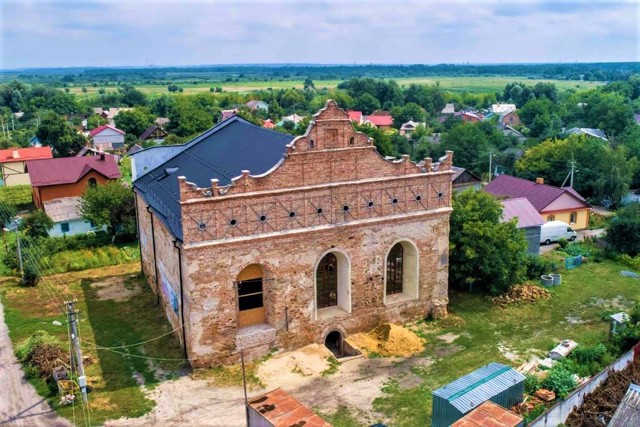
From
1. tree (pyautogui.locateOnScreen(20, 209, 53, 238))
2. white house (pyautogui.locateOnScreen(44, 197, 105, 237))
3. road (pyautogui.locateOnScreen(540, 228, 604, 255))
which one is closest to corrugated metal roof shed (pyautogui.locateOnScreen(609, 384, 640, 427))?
road (pyautogui.locateOnScreen(540, 228, 604, 255))

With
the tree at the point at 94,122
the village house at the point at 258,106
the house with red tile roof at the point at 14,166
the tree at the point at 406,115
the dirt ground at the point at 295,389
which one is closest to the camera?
the dirt ground at the point at 295,389

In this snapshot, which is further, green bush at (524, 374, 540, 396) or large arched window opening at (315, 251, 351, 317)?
large arched window opening at (315, 251, 351, 317)

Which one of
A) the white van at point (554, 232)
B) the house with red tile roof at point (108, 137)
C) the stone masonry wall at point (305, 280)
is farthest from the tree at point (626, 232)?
the house with red tile roof at point (108, 137)

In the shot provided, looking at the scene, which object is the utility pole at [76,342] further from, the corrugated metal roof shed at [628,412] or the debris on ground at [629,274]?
the debris on ground at [629,274]

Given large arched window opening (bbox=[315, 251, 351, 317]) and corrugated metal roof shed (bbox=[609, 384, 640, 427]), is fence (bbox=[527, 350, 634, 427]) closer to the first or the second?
corrugated metal roof shed (bbox=[609, 384, 640, 427])

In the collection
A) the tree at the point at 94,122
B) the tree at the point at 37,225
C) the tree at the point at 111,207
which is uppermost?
the tree at the point at 94,122

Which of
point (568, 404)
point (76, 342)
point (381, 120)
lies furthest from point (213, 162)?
point (381, 120)

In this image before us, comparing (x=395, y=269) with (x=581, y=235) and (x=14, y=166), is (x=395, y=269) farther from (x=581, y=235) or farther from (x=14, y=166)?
(x=14, y=166)
